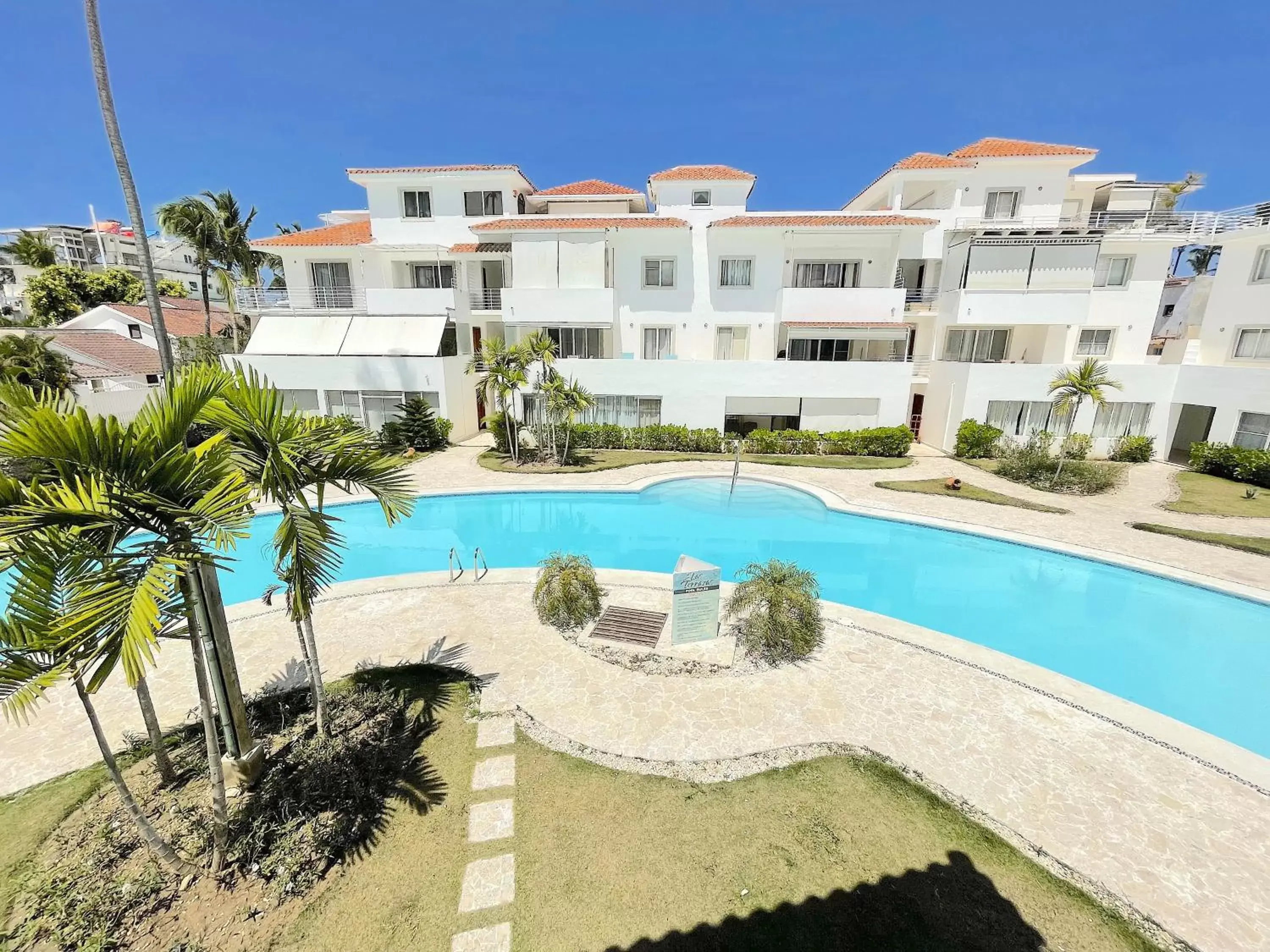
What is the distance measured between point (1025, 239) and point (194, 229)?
46.4m

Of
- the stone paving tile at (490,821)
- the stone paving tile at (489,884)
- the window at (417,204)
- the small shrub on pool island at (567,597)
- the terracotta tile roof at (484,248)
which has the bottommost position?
the stone paving tile at (489,884)

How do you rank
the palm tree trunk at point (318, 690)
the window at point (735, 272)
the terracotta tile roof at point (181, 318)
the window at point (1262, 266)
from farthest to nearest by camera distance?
the terracotta tile roof at point (181, 318) < the window at point (735, 272) < the window at point (1262, 266) < the palm tree trunk at point (318, 690)

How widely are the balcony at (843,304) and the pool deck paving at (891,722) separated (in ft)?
58.0

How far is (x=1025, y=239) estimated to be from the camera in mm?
24125

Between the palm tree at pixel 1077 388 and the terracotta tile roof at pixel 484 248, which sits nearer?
the palm tree at pixel 1077 388

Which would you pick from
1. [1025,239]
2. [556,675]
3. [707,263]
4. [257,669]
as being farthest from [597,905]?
[1025,239]

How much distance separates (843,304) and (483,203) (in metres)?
20.4

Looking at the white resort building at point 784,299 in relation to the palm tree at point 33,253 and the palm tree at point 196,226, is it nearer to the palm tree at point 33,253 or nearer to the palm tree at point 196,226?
Result: the palm tree at point 196,226

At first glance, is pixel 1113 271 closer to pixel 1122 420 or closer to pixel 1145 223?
pixel 1145 223

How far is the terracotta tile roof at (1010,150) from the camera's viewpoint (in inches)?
1023

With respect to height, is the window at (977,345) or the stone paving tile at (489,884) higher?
the window at (977,345)

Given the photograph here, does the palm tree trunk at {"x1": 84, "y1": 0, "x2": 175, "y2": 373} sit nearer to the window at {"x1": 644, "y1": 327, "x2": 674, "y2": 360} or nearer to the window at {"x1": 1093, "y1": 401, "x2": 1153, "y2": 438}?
the window at {"x1": 644, "y1": 327, "x2": 674, "y2": 360}

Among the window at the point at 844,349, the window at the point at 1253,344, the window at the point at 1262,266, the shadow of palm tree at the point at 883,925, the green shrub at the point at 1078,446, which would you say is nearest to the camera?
the shadow of palm tree at the point at 883,925

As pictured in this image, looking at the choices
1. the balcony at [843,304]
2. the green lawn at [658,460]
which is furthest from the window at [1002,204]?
the green lawn at [658,460]
